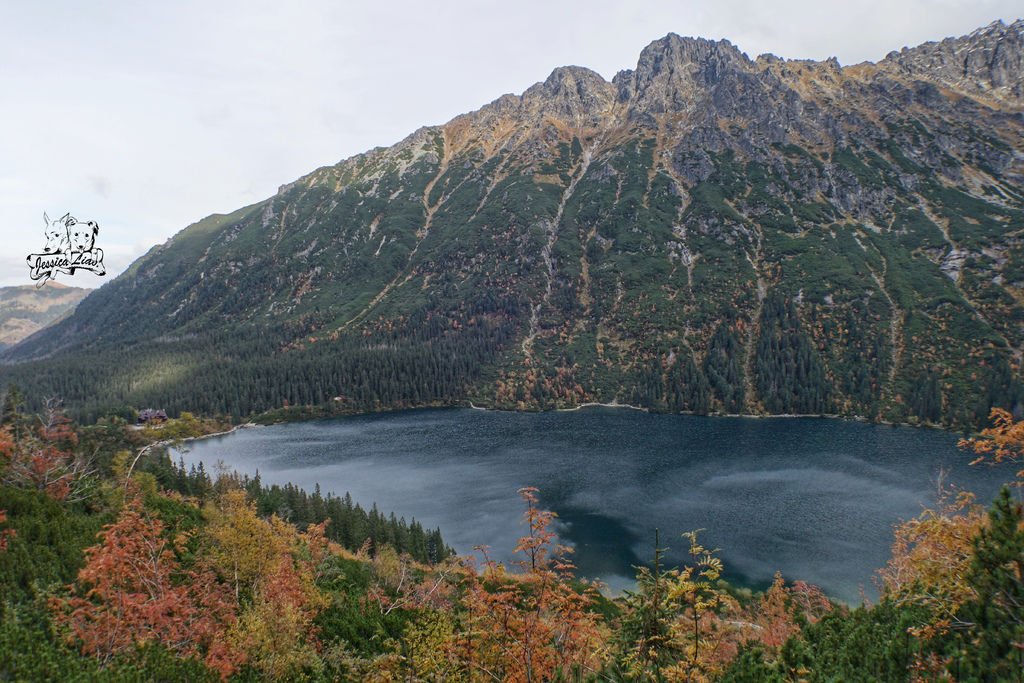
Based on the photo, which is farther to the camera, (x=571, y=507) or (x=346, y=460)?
(x=346, y=460)

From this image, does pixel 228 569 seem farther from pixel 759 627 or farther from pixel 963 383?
pixel 963 383

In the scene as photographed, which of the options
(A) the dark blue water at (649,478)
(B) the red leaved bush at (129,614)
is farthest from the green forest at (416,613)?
(A) the dark blue water at (649,478)

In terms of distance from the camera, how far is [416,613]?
104 ft

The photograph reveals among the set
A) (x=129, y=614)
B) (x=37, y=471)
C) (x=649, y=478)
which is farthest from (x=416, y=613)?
(x=649, y=478)

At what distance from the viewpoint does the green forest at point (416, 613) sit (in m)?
12.1

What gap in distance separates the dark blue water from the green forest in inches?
2261

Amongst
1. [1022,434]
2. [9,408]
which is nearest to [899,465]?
[1022,434]

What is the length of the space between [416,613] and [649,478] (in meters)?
91.1

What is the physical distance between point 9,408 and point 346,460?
84.5m

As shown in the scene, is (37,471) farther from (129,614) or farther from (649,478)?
(649,478)

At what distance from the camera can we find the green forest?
12.1 metres

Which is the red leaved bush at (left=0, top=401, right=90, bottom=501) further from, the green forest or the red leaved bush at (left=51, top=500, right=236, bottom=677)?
the red leaved bush at (left=51, top=500, right=236, bottom=677)

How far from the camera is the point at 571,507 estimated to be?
10038 cm

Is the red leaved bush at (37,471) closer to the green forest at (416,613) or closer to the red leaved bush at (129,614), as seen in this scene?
the green forest at (416,613)
